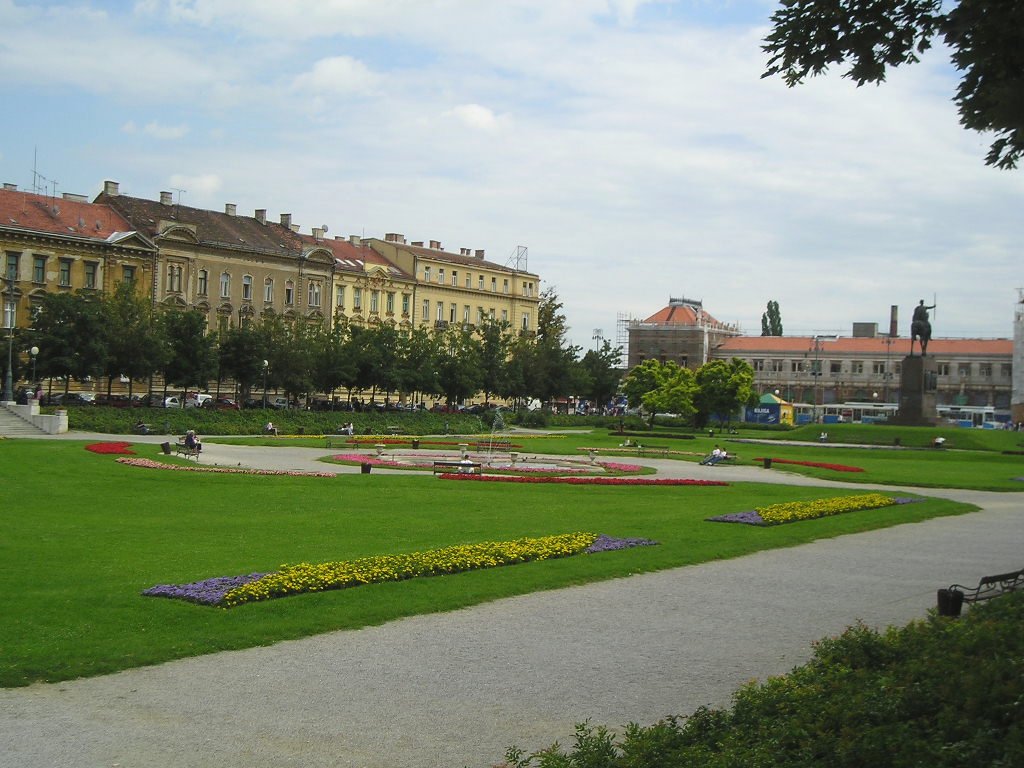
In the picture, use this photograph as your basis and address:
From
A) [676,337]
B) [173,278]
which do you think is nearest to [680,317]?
[676,337]

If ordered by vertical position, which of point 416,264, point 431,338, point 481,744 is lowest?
point 481,744

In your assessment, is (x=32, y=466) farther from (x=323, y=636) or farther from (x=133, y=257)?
(x=133, y=257)

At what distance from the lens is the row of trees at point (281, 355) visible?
62938mm

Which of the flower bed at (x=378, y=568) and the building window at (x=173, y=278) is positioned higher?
the building window at (x=173, y=278)

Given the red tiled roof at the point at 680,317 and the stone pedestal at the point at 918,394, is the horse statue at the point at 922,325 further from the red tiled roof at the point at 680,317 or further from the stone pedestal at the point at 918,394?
the red tiled roof at the point at 680,317

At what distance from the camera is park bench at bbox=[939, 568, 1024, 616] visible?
47.6ft

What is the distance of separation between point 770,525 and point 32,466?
2184 cm

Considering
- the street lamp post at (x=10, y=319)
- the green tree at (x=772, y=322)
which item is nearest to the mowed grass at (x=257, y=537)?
the street lamp post at (x=10, y=319)

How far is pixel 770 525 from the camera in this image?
26000mm

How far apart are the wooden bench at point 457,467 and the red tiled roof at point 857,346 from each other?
101649mm

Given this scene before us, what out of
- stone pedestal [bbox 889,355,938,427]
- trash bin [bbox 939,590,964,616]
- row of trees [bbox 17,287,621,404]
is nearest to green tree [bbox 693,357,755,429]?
stone pedestal [bbox 889,355,938,427]

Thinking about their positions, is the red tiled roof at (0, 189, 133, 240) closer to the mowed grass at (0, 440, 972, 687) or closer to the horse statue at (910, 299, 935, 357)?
the mowed grass at (0, 440, 972, 687)

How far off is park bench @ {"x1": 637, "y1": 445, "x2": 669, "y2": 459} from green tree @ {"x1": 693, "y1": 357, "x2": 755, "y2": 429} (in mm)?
23230

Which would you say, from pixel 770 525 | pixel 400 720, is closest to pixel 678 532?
pixel 770 525
